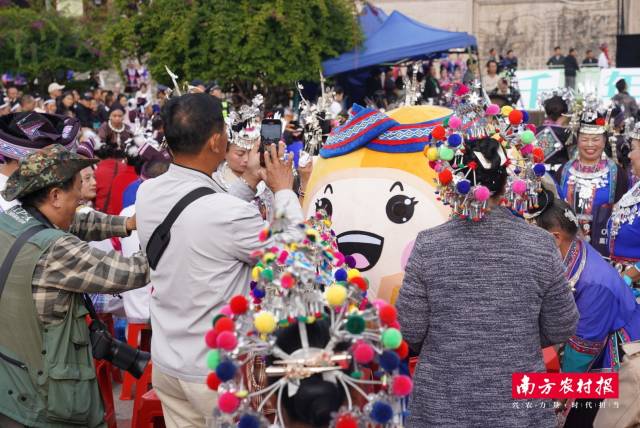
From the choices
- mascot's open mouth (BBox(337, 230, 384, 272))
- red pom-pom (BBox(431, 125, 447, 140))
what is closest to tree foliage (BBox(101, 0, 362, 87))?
mascot's open mouth (BBox(337, 230, 384, 272))

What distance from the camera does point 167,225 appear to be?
3.04 m

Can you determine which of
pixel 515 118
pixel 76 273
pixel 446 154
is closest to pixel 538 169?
pixel 515 118

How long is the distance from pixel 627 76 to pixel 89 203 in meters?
12.5

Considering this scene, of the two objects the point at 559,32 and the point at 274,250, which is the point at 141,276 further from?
the point at 559,32

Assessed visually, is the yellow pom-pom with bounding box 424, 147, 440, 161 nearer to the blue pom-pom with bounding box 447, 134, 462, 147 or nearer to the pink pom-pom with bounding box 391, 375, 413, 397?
the blue pom-pom with bounding box 447, 134, 462, 147

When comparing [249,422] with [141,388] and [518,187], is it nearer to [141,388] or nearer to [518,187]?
[518,187]

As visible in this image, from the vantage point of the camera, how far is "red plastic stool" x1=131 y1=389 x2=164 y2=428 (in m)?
4.05

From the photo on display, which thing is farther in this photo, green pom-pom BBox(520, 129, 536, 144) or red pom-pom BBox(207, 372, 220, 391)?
green pom-pom BBox(520, 129, 536, 144)

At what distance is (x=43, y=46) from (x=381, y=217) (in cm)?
1654

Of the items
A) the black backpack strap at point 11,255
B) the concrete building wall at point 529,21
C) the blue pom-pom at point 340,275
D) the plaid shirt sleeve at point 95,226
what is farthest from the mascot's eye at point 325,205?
the concrete building wall at point 529,21

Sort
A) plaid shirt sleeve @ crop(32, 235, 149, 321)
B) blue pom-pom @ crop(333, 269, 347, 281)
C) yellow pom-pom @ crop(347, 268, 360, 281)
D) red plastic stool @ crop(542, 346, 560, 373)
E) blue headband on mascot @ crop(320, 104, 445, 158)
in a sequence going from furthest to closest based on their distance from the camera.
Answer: red plastic stool @ crop(542, 346, 560, 373) < blue headband on mascot @ crop(320, 104, 445, 158) < plaid shirt sleeve @ crop(32, 235, 149, 321) < blue pom-pom @ crop(333, 269, 347, 281) < yellow pom-pom @ crop(347, 268, 360, 281)

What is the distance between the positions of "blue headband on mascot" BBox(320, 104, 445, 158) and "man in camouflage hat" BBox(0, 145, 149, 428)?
1273 millimetres

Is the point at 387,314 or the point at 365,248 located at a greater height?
the point at 387,314

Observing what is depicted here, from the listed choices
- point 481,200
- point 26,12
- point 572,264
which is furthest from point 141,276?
point 26,12
